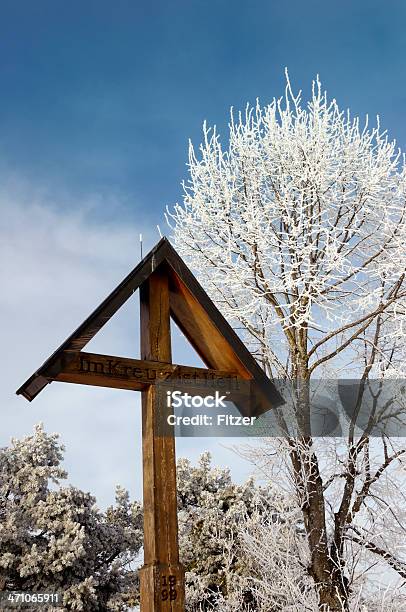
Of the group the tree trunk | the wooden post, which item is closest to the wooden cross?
the wooden post

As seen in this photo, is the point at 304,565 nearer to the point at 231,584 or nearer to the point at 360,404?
the point at 360,404

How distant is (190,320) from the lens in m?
4.58

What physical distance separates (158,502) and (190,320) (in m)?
1.23

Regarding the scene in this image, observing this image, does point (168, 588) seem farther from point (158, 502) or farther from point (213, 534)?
point (213, 534)

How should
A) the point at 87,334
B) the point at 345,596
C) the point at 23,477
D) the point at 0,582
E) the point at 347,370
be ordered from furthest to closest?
the point at 23,477, the point at 0,582, the point at 347,370, the point at 345,596, the point at 87,334

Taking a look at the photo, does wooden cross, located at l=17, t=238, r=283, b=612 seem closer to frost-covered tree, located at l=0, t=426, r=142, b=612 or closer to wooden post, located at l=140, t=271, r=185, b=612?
wooden post, located at l=140, t=271, r=185, b=612

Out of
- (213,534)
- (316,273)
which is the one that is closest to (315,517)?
(316,273)

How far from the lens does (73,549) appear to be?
39.3ft

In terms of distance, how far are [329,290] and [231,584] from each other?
673cm

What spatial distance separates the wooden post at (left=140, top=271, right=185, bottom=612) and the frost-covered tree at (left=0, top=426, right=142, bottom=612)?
8.65 metres

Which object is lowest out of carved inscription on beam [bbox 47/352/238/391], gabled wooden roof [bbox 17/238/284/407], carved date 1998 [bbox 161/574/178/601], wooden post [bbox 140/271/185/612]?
carved date 1998 [bbox 161/574/178/601]

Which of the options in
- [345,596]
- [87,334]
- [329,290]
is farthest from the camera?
[329,290]

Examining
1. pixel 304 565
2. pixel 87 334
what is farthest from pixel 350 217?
pixel 87 334

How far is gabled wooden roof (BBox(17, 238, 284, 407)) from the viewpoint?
400cm
